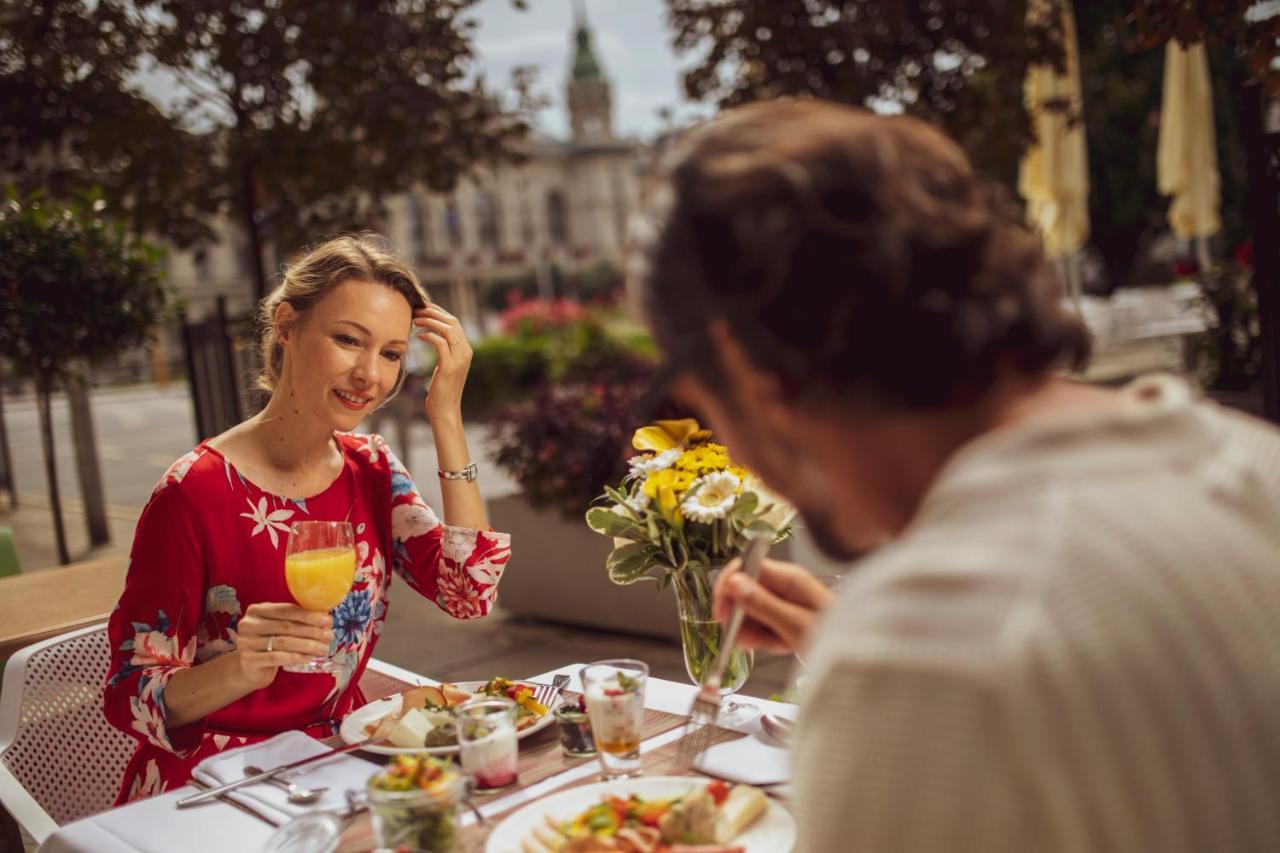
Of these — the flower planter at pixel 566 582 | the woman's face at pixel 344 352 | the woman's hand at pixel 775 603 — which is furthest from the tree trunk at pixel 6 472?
the woman's hand at pixel 775 603

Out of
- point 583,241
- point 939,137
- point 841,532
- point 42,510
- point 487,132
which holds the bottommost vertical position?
point 42,510

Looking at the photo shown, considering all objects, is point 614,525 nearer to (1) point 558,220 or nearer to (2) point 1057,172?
(2) point 1057,172

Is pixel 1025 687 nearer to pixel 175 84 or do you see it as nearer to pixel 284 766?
pixel 284 766

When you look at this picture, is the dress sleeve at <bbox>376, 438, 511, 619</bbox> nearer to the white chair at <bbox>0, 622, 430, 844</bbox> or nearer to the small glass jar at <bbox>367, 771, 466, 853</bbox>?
the white chair at <bbox>0, 622, 430, 844</bbox>

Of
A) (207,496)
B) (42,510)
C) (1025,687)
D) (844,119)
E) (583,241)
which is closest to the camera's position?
(1025,687)

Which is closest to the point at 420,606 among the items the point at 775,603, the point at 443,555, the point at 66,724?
the point at 66,724

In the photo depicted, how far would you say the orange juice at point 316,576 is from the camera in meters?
1.91

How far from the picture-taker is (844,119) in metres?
0.96

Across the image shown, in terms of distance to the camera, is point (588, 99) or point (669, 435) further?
point (588, 99)

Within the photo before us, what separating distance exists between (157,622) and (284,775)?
0.50 metres

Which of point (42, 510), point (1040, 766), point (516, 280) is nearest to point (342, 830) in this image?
point (1040, 766)

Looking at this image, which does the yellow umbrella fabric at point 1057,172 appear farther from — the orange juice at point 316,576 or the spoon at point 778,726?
the orange juice at point 316,576

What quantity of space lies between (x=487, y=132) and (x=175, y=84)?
5.90 ft

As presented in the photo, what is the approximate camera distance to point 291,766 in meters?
1.85
